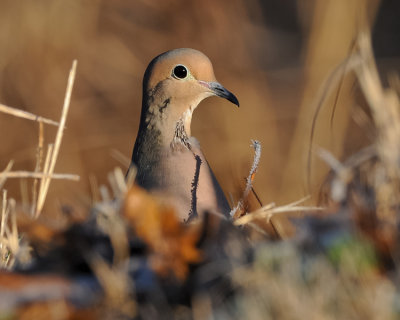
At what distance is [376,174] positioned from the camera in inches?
75.0

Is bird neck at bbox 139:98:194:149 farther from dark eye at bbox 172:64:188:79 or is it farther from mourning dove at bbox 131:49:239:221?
dark eye at bbox 172:64:188:79

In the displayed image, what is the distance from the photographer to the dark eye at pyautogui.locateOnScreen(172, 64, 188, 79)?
3562 millimetres

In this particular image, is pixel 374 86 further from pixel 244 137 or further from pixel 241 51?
pixel 241 51

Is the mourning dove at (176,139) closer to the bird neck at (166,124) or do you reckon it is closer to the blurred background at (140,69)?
the bird neck at (166,124)

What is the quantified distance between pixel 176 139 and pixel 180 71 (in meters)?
0.38

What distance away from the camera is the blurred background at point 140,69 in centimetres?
766

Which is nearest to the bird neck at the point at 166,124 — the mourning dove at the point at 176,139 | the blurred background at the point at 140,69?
the mourning dove at the point at 176,139

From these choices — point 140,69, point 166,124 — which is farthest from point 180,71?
point 140,69

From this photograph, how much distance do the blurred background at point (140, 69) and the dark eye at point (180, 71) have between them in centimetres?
362

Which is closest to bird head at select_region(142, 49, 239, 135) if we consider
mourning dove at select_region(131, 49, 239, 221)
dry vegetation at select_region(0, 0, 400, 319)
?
mourning dove at select_region(131, 49, 239, 221)

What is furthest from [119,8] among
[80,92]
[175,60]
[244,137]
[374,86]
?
[374,86]

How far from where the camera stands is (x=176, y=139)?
3.36 meters

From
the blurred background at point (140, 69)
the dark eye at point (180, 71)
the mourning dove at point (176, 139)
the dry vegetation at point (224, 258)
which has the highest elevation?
the blurred background at point (140, 69)

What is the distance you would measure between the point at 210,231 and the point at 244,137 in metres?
5.53
